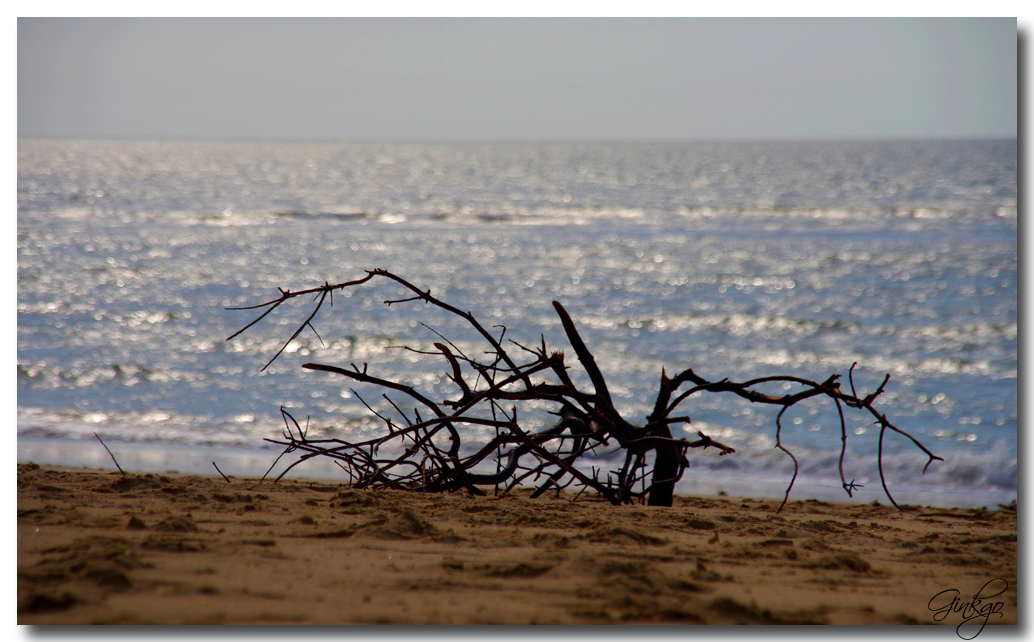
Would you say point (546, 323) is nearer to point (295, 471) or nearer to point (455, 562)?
Answer: point (295, 471)

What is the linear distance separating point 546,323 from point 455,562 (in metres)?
8.18

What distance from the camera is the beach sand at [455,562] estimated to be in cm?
194

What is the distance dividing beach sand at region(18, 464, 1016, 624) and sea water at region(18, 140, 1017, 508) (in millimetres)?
753

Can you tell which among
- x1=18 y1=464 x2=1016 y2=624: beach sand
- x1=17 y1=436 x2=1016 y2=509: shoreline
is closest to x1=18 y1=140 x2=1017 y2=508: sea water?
x1=17 y1=436 x2=1016 y2=509: shoreline

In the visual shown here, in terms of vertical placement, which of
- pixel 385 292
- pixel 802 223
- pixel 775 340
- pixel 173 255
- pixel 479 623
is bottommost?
pixel 479 623

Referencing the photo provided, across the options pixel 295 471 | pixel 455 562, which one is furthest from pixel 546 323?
pixel 455 562

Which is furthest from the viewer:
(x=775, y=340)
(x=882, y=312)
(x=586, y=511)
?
(x=882, y=312)

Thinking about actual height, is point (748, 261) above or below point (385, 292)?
above

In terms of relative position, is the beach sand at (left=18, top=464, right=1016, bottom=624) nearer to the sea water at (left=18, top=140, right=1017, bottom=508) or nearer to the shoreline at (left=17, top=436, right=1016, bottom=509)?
the sea water at (left=18, top=140, right=1017, bottom=508)

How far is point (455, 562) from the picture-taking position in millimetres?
2203

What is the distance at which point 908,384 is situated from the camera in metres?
7.52

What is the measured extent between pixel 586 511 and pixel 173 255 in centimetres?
1545

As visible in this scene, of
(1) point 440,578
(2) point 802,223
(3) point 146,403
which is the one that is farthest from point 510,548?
(2) point 802,223
